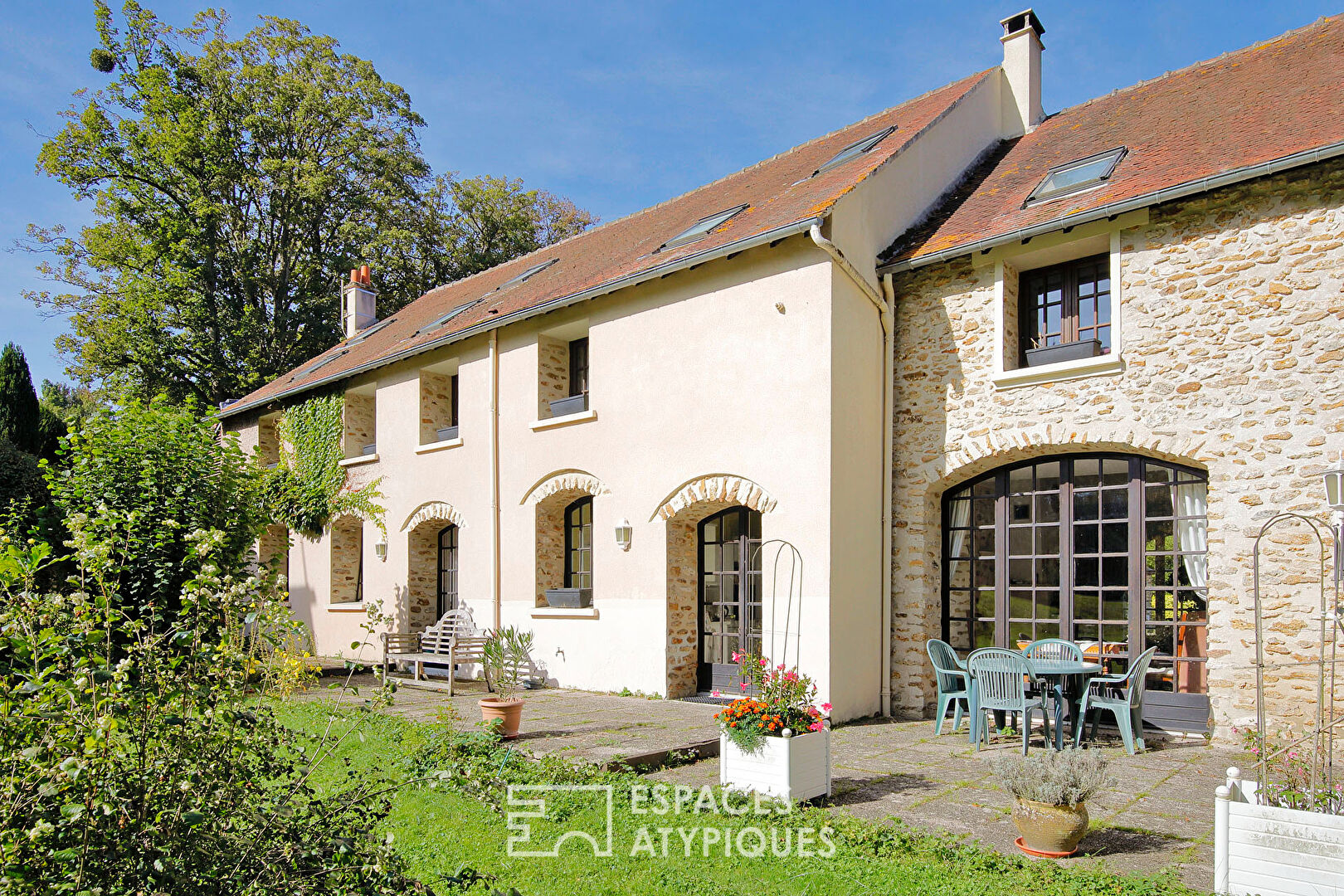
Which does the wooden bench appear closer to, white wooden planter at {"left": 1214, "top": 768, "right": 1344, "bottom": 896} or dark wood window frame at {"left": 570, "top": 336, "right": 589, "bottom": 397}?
dark wood window frame at {"left": 570, "top": 336, "right": 589, "bottom": 397}

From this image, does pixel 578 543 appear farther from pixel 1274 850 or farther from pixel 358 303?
pixel 358 303

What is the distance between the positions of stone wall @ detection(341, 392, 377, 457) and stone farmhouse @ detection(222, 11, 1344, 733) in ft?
13.2

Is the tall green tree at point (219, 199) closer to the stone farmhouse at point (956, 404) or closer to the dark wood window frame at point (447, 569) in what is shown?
the dark wood window frame at point (447, 569)

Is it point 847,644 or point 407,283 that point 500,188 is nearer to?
point 407,283

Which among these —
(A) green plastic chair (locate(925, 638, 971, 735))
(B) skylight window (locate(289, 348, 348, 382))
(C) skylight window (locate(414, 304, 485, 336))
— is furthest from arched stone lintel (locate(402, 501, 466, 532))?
(A) green plastic chair (locate(925, 638, 971, 735))

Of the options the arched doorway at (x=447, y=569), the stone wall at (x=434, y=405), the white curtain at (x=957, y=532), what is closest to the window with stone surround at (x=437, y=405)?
the stone wall at (x=434, y=405)

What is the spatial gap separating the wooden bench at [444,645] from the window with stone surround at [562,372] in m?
3.03

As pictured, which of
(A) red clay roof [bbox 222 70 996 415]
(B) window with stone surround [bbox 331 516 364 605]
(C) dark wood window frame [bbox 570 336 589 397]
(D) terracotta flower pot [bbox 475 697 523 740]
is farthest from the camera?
(B) window with stone surround [bbox 331 516 364 605]

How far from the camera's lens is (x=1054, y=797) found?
4.69 meters

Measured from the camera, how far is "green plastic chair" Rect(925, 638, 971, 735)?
789 cm

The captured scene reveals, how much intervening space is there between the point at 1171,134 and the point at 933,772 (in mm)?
7130

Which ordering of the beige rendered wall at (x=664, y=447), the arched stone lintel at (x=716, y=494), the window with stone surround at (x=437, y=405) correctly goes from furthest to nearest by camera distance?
1. the window with stone surround at (x=437, y=405)
2. the arched stone lintel at (x=716, y=494)
3. the beige rendered wall at (x=664, y=447)

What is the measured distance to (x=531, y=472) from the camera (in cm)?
1184

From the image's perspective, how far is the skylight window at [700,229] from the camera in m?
10.8
